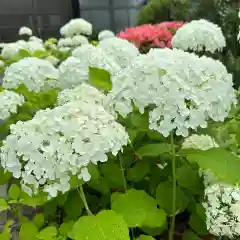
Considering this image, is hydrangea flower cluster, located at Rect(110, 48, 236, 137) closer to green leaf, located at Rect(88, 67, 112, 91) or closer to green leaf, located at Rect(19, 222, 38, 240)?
green leaf, located at Rect(88, 67, 112, 91)

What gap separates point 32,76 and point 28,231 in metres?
0.44

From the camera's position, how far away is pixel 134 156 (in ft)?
3.02

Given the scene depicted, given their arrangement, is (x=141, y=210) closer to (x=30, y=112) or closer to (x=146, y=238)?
(x=146, y=238)

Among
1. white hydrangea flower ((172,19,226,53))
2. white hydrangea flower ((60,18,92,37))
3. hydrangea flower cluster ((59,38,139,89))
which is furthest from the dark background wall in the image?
hydrangea flower cluster ((59,38,139,89))

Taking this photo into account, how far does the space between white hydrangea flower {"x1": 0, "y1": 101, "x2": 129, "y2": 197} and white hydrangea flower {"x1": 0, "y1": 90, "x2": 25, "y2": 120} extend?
32 centimetres

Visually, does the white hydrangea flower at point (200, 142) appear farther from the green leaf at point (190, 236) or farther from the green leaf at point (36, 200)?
the green leaf at point (36, 200)

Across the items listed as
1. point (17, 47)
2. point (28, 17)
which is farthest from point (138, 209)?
point (28, 17)

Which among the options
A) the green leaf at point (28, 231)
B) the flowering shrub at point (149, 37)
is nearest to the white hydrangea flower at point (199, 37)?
the green leaf at point (28, 231)

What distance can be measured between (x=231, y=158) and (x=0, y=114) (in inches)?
20.1

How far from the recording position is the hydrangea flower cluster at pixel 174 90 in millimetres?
678

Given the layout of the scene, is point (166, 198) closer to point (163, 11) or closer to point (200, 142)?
point (200, 142)

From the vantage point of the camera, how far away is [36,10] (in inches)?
211

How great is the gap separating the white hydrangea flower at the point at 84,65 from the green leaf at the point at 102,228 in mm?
393

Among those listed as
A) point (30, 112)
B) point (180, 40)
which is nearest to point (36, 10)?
point (180, 40)
